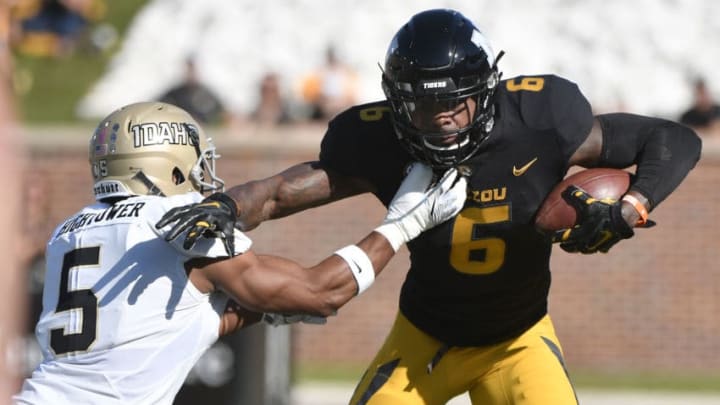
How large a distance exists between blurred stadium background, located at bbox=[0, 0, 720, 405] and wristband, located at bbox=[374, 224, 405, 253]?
2604 mm

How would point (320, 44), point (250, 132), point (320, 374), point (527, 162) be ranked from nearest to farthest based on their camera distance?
point (527, 162)
point (320, 374)
point (250, 132)
point (320, 44)

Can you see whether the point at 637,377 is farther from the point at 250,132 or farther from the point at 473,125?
the point at 473,125

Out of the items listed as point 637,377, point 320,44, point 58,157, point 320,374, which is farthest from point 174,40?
point 637,377

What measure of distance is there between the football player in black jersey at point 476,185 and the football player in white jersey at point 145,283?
1.59 feet

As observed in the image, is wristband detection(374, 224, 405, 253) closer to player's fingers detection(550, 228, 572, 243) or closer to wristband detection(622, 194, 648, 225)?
player's fingers detection(550, 228, 572, 243)

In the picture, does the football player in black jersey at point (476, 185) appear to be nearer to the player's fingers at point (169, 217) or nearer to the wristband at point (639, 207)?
the wristband at point (639, 207)

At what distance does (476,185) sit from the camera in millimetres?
4270

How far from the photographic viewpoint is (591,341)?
1201cm

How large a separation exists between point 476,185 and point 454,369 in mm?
682

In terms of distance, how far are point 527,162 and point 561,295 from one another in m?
7.92

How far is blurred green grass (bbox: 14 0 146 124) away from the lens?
49.8 ft

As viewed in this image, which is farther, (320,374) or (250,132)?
(250,132)

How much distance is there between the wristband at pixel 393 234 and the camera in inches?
162

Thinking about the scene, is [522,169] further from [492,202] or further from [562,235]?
[562,235]
